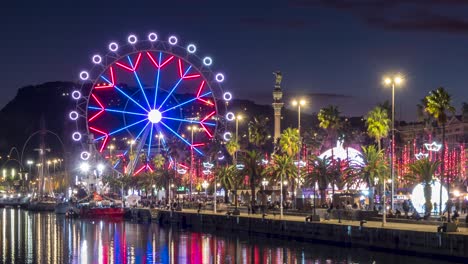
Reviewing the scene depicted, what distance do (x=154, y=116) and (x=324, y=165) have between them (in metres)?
22.5

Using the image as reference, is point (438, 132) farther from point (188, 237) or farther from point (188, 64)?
point (188, 237)

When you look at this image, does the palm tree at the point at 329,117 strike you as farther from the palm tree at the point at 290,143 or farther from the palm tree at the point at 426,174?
the palm tree at the point at 426,174

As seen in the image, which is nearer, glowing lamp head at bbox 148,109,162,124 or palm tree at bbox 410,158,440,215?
palm tree at bbox 410,158,440,215

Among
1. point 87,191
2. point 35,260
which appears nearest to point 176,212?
point 35,260

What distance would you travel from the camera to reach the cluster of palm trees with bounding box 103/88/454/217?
7373 cm

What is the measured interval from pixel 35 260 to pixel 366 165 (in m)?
31.0

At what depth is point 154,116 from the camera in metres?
101

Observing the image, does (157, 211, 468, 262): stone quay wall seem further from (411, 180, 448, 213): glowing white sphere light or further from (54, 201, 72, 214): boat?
(54, 201, 72, 214): boat

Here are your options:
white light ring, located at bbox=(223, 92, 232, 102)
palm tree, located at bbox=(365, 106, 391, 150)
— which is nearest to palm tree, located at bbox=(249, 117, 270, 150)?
white light ring, located at bbox=(223, 92, 232, 102)

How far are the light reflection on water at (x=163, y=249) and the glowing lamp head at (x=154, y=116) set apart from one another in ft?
40.3

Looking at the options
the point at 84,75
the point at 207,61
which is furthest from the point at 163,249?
the point at 207,61

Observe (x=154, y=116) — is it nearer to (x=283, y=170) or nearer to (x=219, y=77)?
(x=219, y=77)

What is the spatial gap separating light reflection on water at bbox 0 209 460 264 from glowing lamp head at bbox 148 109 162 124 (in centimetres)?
1229

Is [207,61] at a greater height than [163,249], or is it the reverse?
[207,61]
